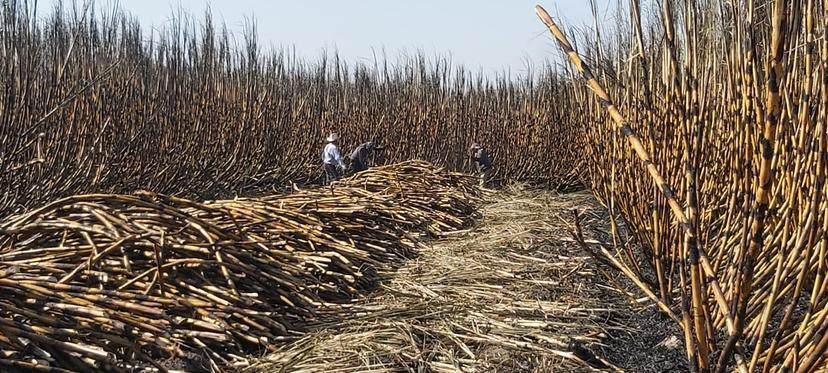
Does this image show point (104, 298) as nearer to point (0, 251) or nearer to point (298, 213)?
point (0, 251)

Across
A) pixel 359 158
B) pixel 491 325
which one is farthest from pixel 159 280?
pixel 359 158

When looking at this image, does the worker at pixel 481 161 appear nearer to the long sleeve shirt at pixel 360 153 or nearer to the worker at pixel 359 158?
the worker at pixel 359 158

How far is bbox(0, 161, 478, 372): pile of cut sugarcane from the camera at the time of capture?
78.8 inches

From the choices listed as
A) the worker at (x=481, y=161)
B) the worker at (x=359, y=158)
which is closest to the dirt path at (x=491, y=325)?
the worker at (x=359, y=158)

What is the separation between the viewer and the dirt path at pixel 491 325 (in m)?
2.33

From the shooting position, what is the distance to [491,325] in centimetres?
275

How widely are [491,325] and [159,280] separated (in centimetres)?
134

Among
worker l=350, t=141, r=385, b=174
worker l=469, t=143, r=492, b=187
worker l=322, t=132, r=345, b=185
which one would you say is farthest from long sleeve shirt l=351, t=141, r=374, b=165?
worker l=469, t=143, r=492, b=187

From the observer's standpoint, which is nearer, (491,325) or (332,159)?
(491,325)

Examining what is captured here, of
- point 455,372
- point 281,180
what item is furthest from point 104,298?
point 281,180

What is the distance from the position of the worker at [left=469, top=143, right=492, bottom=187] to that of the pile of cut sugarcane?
20.4 ft

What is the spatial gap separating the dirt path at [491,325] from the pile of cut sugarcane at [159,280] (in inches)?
7.9

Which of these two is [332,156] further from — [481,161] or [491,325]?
[491,325]

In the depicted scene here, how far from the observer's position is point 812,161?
1.58 meters
